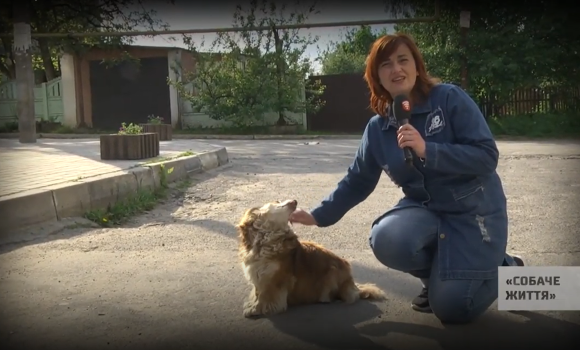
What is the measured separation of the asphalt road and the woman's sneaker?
5 cm

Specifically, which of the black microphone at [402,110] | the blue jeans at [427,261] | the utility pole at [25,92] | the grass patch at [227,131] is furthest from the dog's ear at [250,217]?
the grass patch at [227,131]

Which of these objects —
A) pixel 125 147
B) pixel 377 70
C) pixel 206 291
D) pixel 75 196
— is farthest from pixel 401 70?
pixel 125 147

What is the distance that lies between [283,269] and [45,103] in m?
17.9

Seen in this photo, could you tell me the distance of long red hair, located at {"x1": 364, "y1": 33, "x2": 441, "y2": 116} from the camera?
8.32ft

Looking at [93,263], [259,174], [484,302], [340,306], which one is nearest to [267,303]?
[340,306]

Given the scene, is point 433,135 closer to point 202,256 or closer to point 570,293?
point 570,293

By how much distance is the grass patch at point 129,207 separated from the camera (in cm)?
493

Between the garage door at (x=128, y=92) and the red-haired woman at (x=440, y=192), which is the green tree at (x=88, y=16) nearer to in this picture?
the red-haired woman at (x=440, y=192)

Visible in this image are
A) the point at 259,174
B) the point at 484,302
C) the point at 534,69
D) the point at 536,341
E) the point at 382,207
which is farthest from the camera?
the point at 259,174

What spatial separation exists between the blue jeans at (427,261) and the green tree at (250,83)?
4.76 metres

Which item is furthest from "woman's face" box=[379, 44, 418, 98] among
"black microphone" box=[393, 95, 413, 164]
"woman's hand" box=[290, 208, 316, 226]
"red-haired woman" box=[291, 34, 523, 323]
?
"woman's hand" box=[290, 208, 316, 226]

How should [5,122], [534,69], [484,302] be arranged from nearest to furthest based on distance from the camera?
[484,302] → [534,69] → [5,122]

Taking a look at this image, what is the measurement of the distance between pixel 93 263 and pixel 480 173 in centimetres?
227

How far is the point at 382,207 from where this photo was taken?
5.32 meters
